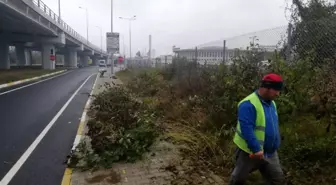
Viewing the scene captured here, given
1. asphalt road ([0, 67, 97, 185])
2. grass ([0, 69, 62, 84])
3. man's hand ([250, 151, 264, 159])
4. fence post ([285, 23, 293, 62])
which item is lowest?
asphalt road ([0, 67, 97, 185])

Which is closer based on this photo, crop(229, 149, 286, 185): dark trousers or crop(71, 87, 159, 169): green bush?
crop(229, 149, 286, 185): dark trousers

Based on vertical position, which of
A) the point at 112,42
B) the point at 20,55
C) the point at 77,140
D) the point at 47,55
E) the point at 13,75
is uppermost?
the point at 112,42

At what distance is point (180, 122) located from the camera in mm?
7777

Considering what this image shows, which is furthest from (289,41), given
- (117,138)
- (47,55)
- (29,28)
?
(47,55)

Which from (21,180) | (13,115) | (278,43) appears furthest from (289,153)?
(13,115)

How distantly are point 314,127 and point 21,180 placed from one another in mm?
4632

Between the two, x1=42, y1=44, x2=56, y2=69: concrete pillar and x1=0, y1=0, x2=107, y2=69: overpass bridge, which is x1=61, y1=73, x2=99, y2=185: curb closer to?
x1=0, y1=0, x2=107, y2=69: overpass bridge

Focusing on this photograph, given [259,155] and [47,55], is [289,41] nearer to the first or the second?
[259,155]

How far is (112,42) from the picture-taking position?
35969 millimetres

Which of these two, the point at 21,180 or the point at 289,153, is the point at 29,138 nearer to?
the point at 21,180

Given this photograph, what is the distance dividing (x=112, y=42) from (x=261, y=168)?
33.8 metres

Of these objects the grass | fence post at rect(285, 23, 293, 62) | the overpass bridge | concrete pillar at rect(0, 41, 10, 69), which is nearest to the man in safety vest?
fence post at rect(285, 23, 293, 62)

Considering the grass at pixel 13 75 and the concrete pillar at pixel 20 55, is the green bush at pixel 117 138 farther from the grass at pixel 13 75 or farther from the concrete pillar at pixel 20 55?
the concrete pillar at pixel 20 55

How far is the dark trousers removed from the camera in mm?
3451
